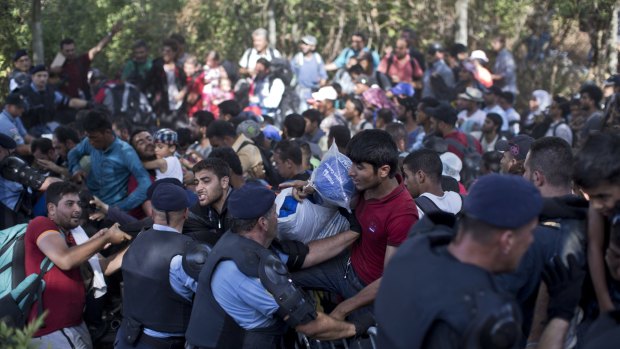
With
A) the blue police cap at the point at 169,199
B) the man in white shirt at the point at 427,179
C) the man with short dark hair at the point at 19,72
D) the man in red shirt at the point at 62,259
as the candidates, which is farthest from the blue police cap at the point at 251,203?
the man with short dark hair at the point at 19,72

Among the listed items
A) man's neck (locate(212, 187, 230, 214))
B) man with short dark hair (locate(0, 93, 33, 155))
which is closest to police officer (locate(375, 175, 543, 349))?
man's neck (locate(212, 187, 230, 214))

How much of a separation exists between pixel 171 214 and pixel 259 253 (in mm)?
1056

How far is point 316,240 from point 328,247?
107 mm

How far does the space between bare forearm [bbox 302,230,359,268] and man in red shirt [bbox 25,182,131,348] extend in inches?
59.0

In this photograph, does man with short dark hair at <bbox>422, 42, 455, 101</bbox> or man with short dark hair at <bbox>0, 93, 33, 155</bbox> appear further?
man with short dark hair at <bbox>422, 42, 455, 101</bbox>

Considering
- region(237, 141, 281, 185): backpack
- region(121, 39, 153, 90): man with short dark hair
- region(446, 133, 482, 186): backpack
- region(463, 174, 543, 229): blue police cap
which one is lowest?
region(121, 39, 153, 90): man with short dark hair

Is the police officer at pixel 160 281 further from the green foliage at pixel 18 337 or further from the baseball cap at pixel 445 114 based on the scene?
the baseball cap at pixel 445 114

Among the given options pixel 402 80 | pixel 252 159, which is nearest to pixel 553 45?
pixel 402 80

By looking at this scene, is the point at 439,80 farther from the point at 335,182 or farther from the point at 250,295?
the point at 250,295

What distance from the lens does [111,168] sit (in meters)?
8.82

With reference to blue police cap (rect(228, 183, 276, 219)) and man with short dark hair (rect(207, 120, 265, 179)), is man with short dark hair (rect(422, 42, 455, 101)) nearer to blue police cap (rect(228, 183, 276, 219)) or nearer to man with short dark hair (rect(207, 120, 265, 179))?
man with short dark hair (rect(207, 120, 265, 179))

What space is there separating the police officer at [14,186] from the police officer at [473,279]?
5.28 m

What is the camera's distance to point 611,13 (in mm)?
15500

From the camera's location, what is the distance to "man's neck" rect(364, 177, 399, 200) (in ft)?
18.3
